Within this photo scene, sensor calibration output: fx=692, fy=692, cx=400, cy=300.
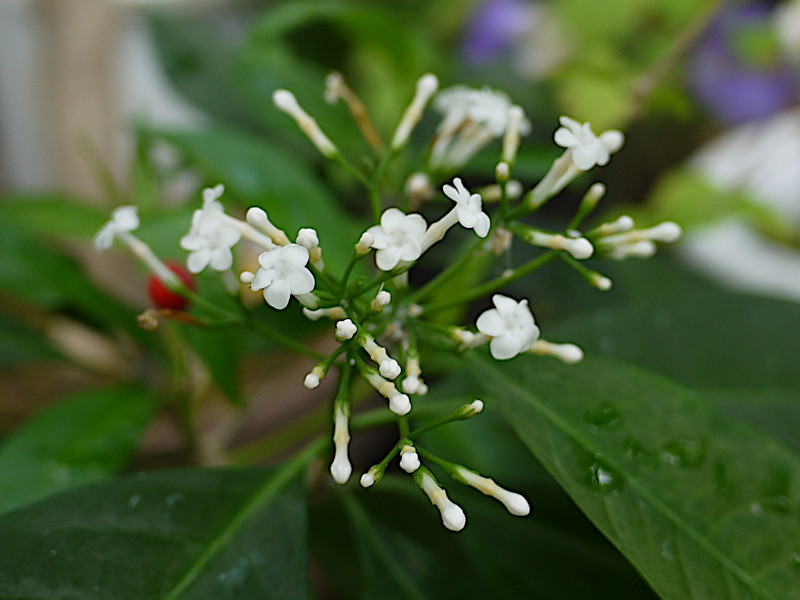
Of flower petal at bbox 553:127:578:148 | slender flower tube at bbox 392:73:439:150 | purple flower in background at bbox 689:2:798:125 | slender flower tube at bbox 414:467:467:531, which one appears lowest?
purple flower in background at bbox 689:2:798:125

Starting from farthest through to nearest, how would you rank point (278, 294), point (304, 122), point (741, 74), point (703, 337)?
1. point (741, 74)
2. point (703, 337)
3. point (304, 122)
4. point (278, 294)

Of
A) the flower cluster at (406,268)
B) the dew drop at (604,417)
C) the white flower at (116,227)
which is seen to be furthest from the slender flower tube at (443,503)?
the white flower at (116,227)

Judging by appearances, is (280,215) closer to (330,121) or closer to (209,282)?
(209,282)

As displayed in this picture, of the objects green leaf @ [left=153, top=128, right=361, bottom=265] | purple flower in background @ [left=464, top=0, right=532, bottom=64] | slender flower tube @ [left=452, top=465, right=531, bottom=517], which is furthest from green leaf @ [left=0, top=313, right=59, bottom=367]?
A: purple flower in background @ [left=464, top=0, right=532, bottom=64]

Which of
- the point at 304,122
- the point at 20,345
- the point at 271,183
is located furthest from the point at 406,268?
the point at 20,345

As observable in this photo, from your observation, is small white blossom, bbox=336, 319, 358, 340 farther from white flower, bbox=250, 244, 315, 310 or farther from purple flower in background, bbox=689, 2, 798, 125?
purple flower in background, bbox=689, 2, 798, 125

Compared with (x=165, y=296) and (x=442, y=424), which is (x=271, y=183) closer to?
(x=165, y=296)
